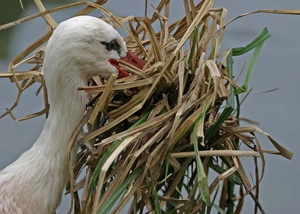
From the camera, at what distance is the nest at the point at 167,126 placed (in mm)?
1556

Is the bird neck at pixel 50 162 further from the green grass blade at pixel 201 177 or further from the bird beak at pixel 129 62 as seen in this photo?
the green grass blade at pixel 201 177

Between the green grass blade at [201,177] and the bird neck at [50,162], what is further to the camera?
the bird neck at [50,162]

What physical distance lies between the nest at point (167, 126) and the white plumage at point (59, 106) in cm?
3

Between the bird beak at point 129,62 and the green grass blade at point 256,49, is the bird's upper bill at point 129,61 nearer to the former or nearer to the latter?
the bird beak at point 129,62

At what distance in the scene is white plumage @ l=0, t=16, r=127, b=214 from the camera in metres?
1.57

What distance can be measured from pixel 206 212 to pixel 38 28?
1.12 meters

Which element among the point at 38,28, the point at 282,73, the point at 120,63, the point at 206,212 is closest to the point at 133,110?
Answer: the point at 120,63

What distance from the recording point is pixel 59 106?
1.62 metres

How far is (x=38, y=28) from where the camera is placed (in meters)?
2.63

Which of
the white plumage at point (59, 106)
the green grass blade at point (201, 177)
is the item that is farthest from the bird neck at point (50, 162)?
the green grass blade at point (201, 177)

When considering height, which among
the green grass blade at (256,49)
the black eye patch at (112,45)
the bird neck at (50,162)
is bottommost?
the bird neck at (50,162)

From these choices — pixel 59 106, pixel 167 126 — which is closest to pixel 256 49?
pixel 167 126

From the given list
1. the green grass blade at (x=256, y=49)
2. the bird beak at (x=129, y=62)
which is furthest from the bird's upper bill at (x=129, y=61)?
the green grass blade at (x=256, y=49)

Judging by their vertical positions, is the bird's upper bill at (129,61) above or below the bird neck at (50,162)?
above
